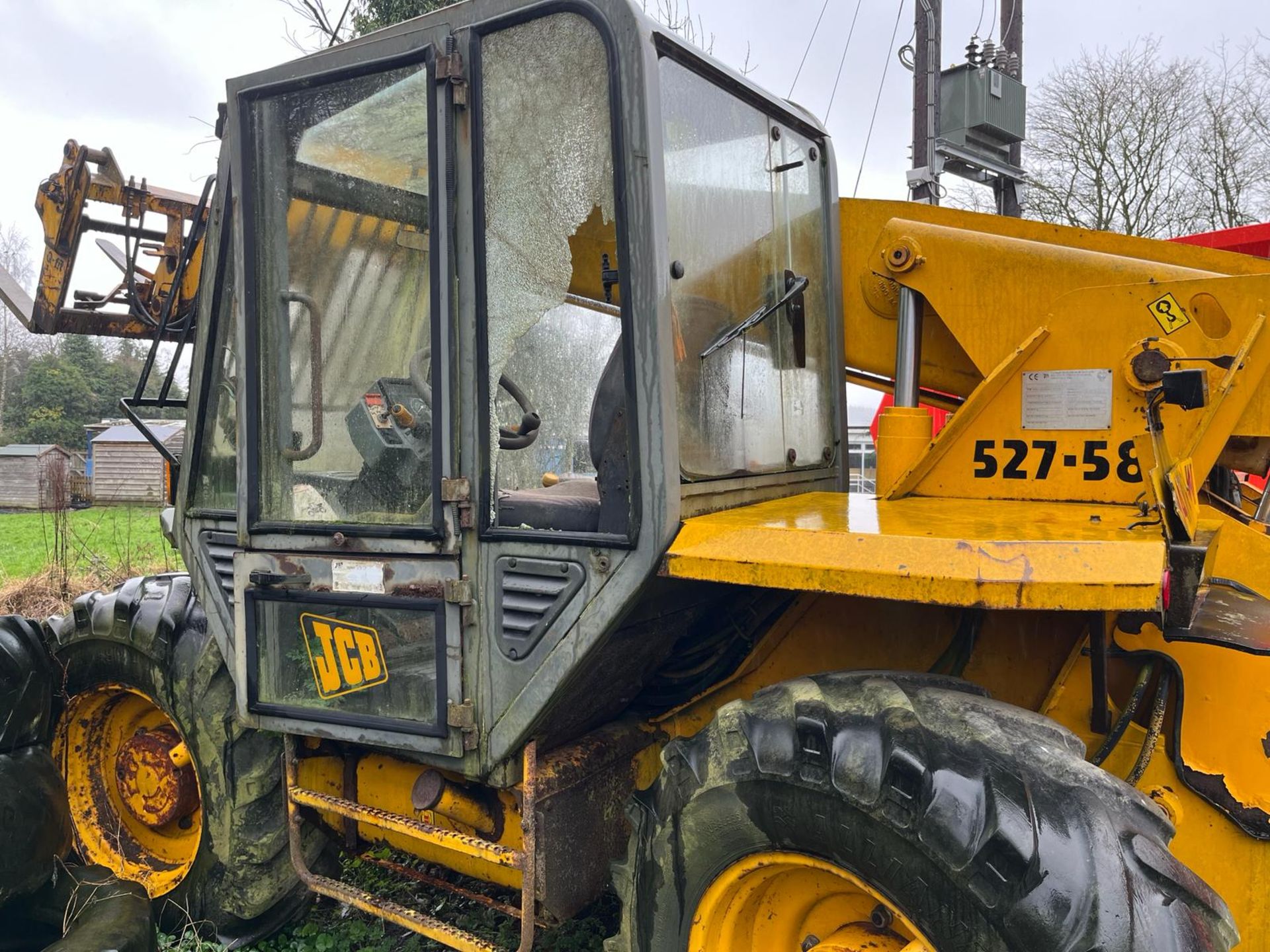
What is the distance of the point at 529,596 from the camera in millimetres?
2303

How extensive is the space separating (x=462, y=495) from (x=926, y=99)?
8.17 metres

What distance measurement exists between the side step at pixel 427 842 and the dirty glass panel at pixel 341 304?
824mm

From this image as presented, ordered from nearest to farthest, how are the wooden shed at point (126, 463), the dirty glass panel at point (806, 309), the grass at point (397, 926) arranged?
the dirty glass panel at point (806, 309), the grass at point (397, 926), the wooden shed at point (126, 463)

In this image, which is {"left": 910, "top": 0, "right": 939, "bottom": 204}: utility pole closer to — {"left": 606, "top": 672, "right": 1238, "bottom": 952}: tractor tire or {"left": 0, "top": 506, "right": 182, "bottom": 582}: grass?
{"left": 606, "top": 672, "right": 1238, "bottom": 952}: tractor tire

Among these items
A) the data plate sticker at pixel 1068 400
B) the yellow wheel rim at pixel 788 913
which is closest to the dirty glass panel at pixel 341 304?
the yellow wheel rim at pixel 788 913

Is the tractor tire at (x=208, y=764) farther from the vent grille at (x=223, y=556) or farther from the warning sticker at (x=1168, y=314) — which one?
the warning sticker at (x=1168, y=314)

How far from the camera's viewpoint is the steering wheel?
8.08 feet

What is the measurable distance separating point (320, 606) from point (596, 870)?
106 cm

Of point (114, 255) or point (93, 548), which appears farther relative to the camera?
point (93, 548)

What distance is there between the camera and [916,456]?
2555 mm

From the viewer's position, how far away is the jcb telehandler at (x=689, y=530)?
5.91 feet

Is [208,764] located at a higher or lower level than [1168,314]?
lower

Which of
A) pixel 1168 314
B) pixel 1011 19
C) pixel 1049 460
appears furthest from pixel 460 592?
pixel 1011 19

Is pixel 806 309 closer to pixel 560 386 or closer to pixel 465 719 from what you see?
pixel 560 386
